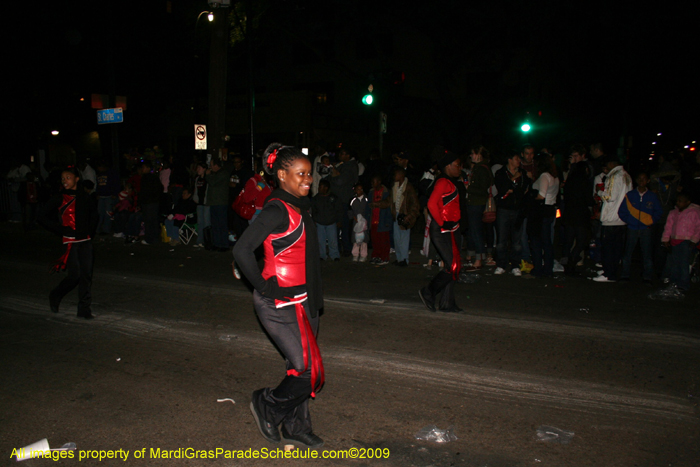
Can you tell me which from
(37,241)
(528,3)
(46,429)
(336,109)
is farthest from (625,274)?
(336,109)

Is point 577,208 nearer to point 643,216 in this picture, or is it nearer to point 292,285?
A: point 643,216

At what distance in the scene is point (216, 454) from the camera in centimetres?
369

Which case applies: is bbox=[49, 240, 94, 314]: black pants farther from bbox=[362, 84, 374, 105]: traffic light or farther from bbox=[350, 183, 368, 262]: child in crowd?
bbox=[362, 84, 374, 105]: traffic light

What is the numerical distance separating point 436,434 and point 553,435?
0.86 metres

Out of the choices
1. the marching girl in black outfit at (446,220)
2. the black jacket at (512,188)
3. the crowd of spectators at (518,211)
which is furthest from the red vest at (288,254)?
the black jacket at (512,188)

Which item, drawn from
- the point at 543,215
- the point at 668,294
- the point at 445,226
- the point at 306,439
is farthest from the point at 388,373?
the point at 543,215

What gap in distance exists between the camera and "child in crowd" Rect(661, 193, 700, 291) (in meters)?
→ 7.92

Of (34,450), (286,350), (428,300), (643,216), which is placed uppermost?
(643,216)

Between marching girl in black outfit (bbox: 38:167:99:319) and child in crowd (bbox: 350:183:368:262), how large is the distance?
5.05 meters

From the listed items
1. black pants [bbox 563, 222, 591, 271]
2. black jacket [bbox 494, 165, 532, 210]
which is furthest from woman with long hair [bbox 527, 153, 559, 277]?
black pants [bbox 563, 222, 591, 271]

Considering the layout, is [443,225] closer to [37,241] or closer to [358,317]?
[358,317]

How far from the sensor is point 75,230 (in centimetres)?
649

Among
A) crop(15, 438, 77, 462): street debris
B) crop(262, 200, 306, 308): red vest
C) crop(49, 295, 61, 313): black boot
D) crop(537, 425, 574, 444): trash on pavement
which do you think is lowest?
crop(15, 438, 77, 462): street debris

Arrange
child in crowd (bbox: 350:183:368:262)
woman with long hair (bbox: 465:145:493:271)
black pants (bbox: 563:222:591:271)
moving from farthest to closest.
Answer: child in crowd (bbox: 350:183:368:262), woman with long hair (bbox: 465:145:493:271), black pants (bbox: 563:222:591:271)
